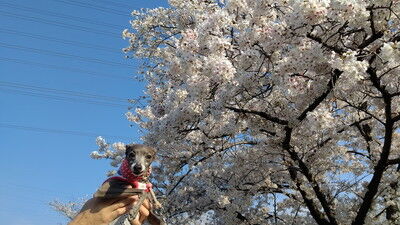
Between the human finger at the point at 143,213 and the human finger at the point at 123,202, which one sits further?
the human finger at the point at 143,213

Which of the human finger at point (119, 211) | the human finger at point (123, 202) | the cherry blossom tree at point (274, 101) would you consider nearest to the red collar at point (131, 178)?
the human finger at point (123, 202)

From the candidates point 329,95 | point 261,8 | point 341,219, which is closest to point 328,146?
point 341,219

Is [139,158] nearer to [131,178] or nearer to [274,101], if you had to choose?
[131,178]

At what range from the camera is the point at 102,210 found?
4152 mm

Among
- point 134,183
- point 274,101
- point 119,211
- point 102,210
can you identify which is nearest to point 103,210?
point 102,210

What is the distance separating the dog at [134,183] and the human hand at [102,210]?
Result: 57 mm

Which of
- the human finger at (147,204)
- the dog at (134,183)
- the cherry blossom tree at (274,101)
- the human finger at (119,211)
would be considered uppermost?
the cherry blossom tree at (274,101)

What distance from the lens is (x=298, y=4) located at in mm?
7082

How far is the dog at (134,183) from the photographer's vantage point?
164 inches

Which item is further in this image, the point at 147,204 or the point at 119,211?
the point at 147,204

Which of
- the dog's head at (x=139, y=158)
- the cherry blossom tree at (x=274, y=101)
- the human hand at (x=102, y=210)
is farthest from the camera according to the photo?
the cherry blossom tree at (x=274, y=101)

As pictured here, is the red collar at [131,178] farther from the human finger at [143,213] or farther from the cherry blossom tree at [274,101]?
the cherry blossom tree at [274,101]

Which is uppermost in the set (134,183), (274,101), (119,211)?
(274,101)

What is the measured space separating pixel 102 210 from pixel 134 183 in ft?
1.24
